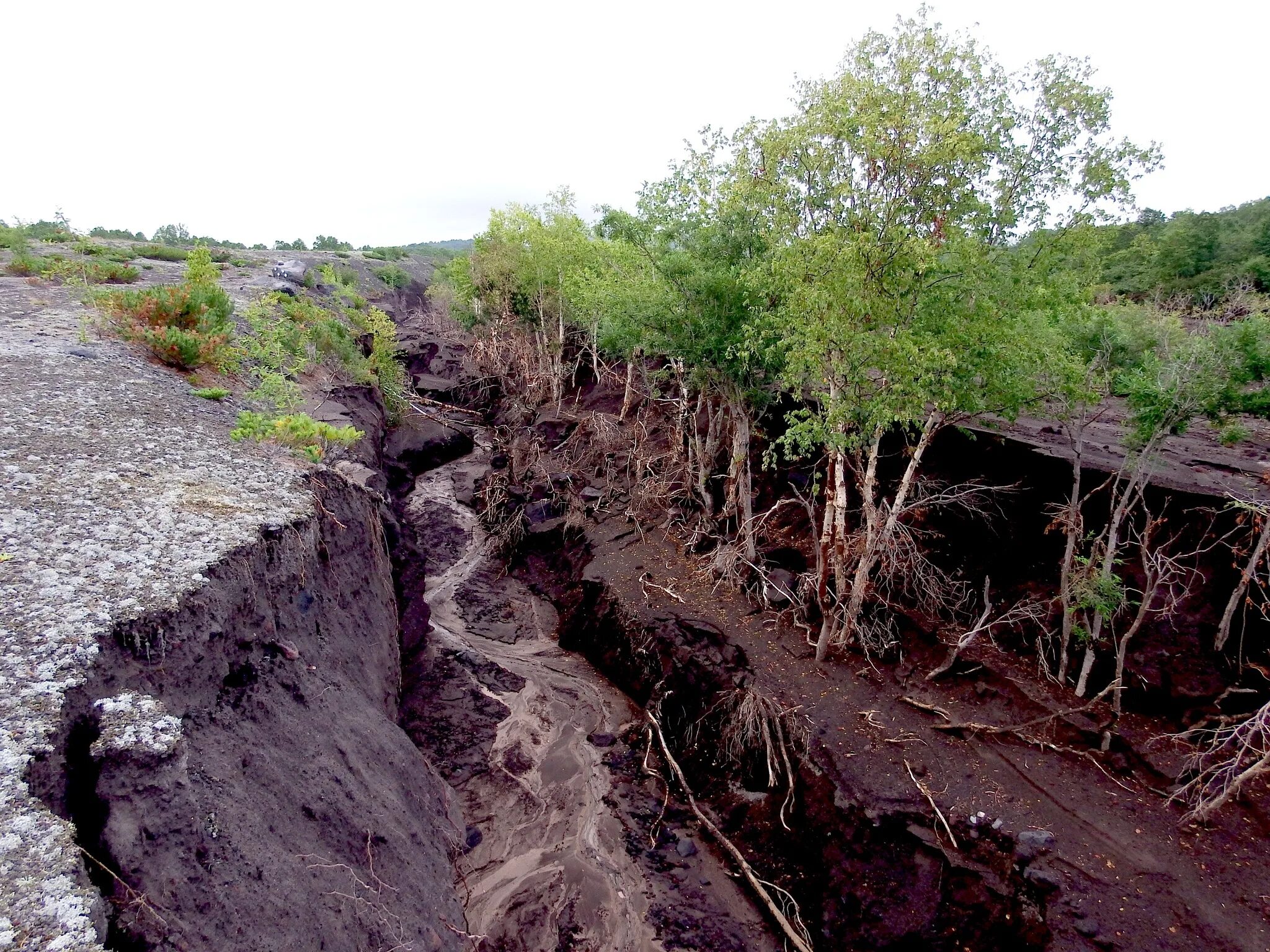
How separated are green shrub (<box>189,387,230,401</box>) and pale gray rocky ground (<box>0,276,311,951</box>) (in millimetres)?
238

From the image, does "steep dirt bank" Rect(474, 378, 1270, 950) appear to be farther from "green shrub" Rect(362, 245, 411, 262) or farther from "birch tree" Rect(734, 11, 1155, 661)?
"green shrub" Rect(362, 245, 411, 262)

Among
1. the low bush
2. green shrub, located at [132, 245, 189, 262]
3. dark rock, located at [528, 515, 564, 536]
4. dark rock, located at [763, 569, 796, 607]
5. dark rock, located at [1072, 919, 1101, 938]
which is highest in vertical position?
green shrub, located at [132, 245, 189, 262]

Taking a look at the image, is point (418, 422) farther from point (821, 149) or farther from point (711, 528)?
point (821, 149)

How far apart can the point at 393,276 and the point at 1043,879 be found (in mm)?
51942

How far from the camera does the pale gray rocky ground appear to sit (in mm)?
3018

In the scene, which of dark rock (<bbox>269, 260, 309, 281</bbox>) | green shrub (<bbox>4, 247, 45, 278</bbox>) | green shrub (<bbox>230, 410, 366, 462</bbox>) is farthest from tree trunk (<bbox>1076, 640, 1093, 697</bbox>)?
dark rock (<bbox>269, 260, 309, 281</bbox>)

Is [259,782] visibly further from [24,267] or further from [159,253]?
[159,253]

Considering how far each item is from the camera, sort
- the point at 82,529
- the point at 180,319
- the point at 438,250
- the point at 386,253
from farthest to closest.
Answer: the point at 438,250 → the point at 386,253 → the point at 180,319 → the point at 82,529

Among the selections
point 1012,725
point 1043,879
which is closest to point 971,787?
point 1043,879

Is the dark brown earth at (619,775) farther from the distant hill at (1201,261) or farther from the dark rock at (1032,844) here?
the distant hill at (1201,261)

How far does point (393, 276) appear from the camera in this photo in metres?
48.2

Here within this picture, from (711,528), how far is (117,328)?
477 inches

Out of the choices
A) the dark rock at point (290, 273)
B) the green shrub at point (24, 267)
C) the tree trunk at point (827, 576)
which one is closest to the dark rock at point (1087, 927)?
the tree trunk at point (827, 576)

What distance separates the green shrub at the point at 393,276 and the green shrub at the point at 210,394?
4110 centimetres
